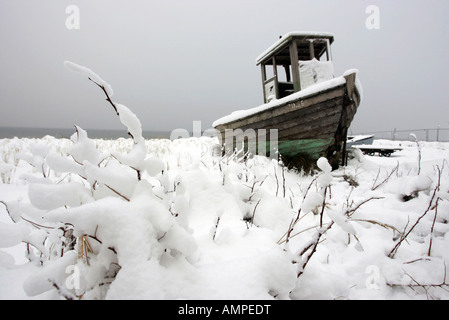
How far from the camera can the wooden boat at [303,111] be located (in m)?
4.31

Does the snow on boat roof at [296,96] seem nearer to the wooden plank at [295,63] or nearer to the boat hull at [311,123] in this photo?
the boat hull at [311,123]

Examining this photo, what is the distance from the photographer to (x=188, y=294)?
0.68m

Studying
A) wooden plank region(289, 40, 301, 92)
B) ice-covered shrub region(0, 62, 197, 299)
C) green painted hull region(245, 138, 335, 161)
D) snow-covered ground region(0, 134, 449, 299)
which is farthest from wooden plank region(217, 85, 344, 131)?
ice-covered shrub region(0, 62, 197, 299)

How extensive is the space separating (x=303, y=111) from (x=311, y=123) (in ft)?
1.10

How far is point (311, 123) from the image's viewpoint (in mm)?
4711

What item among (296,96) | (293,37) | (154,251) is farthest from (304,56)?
(154,251)

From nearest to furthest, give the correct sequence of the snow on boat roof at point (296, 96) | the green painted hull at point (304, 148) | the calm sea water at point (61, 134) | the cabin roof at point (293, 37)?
the snow on boat roof at point (296, 96) → the green painted hull at point (304, 148) → the cabin roof at point (293, 37) → the calm sea water at point (61, 134)

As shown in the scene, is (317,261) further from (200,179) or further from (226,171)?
(200,179)

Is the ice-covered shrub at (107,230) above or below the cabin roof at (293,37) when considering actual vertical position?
below

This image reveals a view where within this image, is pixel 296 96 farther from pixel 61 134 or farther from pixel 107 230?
pixel 61 134

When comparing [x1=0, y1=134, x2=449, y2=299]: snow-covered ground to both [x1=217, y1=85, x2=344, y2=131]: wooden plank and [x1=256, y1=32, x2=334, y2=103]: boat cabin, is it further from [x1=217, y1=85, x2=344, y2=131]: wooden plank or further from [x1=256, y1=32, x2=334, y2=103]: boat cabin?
[x1=256, y1=32, x2=334, y2=103]: boat cabin

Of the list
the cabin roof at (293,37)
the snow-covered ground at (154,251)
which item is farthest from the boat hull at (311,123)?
the snow-covered ground at (154,251)

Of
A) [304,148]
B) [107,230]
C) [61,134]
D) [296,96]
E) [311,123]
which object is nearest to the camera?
[107,230]
